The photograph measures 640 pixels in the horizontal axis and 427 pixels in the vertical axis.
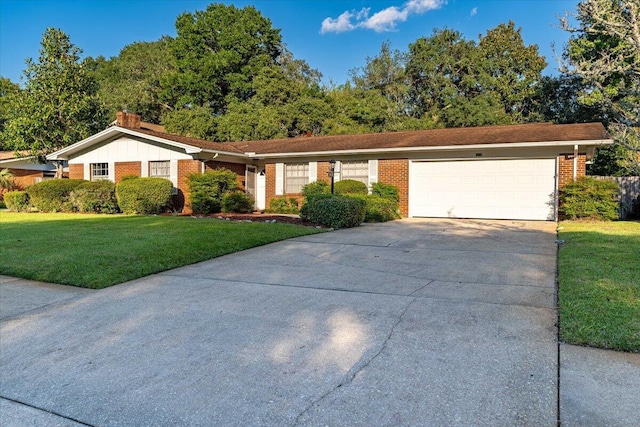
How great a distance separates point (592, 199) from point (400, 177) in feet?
19.2

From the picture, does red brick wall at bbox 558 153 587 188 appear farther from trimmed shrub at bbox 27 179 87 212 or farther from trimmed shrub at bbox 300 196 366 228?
trimmed shrub at bbox 27 179 87 212

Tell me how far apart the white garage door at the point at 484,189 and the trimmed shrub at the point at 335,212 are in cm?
429

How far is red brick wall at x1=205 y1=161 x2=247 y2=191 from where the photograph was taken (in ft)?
54.9

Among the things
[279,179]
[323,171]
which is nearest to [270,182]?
[279,179]

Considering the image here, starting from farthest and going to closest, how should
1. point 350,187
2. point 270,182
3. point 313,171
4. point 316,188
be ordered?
point 270,182, point 313,171, point 316,188, point 350,187

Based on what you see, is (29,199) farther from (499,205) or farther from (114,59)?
(114,59)

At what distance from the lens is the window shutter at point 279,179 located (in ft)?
57.7

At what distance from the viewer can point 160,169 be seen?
16969 millimetres

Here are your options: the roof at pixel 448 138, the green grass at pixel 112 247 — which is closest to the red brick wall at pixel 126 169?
the roof at pixel 448 138

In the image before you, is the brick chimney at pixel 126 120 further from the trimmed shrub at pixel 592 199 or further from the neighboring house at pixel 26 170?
the trimmed shrub at pixel 592 199

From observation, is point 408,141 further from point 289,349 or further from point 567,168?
point 289,349

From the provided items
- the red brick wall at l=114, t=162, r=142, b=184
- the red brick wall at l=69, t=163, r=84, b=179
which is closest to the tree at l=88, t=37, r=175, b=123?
the red brick wall at l=69, t=163, r=84, b=179

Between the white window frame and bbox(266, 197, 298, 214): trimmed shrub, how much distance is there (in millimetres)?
7153

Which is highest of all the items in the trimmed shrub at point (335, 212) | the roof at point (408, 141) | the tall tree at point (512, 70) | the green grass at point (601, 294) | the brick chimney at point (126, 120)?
the tall tree at point (512, 70)
